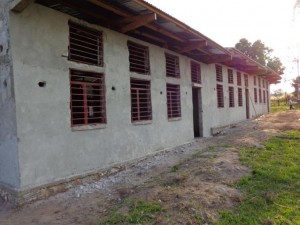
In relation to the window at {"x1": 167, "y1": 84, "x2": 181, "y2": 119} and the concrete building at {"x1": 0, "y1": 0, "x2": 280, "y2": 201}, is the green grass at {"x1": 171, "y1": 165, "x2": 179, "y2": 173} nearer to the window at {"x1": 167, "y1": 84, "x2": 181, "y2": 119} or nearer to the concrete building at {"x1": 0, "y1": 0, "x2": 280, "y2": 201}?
the concrete building at {"x1": 0, "y1": 0, "x2": 280, "y2": 201}

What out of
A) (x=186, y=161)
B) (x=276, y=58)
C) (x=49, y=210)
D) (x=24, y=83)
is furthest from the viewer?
(x=276, y=58)

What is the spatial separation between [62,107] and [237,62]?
1355 cm

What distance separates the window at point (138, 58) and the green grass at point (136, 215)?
5.15 metres

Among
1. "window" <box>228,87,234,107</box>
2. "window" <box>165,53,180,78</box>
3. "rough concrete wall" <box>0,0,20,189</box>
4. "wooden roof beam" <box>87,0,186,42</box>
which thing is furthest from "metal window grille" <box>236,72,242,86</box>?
"rough concrete wall" <box>0,0,20,189</box>

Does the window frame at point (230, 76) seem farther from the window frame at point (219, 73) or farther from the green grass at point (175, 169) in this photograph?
the green grass at point (175, 169)

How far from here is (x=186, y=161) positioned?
8.54m

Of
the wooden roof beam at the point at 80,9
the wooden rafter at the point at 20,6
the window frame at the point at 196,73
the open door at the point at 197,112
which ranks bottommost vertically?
the open door at the point at 197,112

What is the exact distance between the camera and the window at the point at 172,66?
1111 centimetres

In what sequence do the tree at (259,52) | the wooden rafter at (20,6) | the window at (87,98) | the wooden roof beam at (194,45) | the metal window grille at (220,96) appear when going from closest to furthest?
the wooden rafter at (20,6) → the window at (87,98) → the wooden roof beam at (194,45) → the metal window grille at (220,96) → the tree at (259,52)

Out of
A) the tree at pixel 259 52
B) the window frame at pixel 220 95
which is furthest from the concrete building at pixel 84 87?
the tree at pixel 259 52

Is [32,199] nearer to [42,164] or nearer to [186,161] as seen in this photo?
[42,164]

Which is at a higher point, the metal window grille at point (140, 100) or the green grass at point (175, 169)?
the metal window grille at point (140, 100)

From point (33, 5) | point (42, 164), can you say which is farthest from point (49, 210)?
point (33, 5)

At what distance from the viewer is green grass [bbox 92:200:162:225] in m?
4.37
